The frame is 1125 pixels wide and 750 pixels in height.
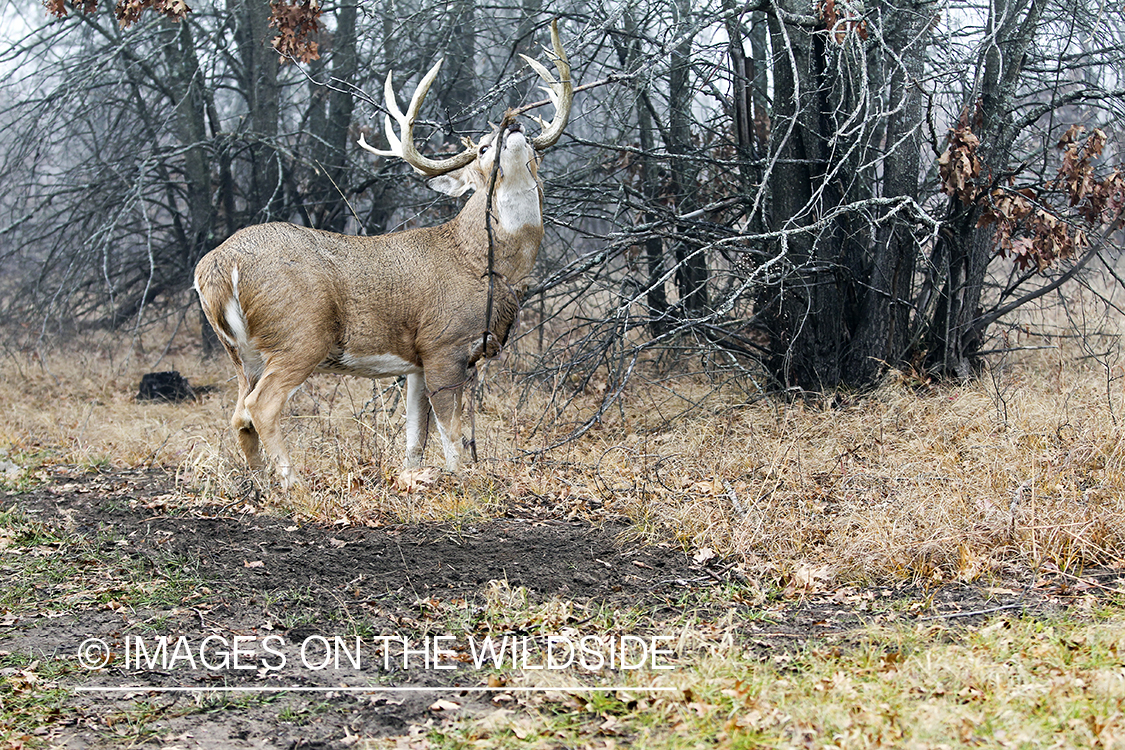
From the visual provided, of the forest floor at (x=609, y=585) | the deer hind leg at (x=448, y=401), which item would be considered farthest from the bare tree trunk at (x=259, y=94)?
the deer hind leg at (x=448, y=401)

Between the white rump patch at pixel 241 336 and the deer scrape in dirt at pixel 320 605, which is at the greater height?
the white rump patch at pixel 241 336

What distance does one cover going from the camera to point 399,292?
6426 millimetres

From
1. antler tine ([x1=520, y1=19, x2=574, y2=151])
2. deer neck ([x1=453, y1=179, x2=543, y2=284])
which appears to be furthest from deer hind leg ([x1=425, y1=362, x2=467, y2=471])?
antler tine ([x1=520, y1=19, x2=574, y2=151])

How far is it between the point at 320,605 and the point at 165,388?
268 inches

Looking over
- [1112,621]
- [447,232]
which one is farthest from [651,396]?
[1112,621]

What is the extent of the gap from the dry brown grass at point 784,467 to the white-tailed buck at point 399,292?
0.51m

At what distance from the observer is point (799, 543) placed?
5.00 m

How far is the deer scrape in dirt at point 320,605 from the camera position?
361 cm

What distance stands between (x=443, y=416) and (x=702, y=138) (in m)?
5.04

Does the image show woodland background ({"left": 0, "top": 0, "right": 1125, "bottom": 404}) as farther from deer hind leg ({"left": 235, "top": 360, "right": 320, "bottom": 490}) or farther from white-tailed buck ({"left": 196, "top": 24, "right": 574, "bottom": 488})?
deer hind leg ({"left": 235, "top": 360, "right": 320, "bottom": 490})
